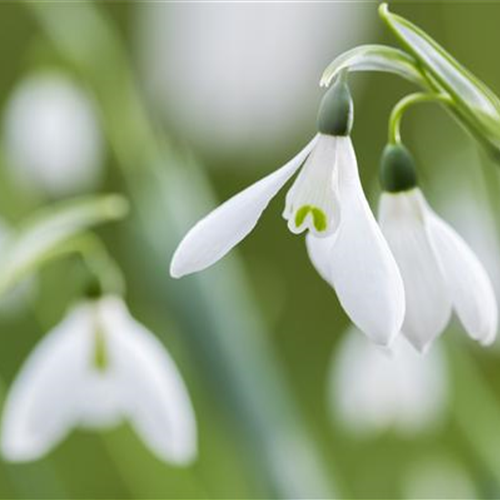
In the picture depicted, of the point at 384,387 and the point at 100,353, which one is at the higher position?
the point at 100,353

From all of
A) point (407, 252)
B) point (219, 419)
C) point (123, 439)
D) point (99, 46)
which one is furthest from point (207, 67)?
point (407, 252)

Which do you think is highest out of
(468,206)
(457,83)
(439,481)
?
(457,83)

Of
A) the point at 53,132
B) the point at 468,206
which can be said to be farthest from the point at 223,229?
the point at 53,132

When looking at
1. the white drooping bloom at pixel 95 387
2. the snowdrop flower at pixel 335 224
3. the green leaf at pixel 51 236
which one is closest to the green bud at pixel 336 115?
the snowdrop flower at pixel 335 224

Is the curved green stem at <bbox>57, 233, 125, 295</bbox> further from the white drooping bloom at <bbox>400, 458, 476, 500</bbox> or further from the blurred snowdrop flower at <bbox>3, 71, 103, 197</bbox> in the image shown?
the blurred snowdrop flower at <bbox>3, 71, 103, 197</bbox>

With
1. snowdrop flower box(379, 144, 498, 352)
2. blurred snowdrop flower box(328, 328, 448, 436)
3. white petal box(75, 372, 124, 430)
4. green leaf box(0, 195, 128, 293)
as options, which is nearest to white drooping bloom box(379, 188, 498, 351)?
snowdrop flower box(379, 144, 498, 352)

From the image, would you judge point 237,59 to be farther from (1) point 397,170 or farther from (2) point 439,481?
(1) point 397,170
